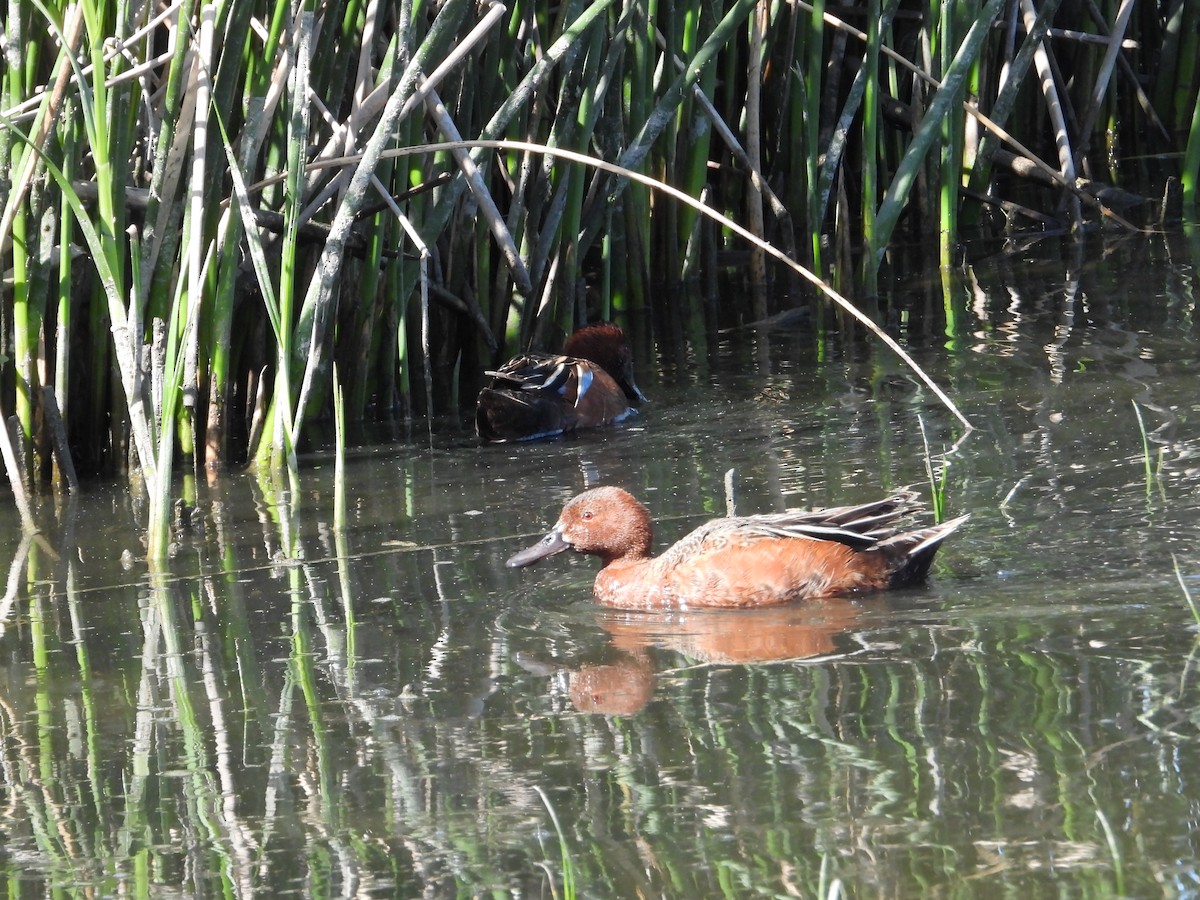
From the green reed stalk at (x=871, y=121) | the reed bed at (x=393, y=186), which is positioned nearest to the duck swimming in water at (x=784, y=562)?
the reed bed at (x=393, y=186)

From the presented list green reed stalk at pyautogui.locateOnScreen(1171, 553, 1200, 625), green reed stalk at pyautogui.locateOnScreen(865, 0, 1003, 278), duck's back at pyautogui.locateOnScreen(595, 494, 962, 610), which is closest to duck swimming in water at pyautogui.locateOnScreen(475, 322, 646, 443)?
green reed stalk at pyautogui.locateOnScreen(865, 0, 1003, 278)

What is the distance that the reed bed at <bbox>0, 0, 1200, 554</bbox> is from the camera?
17.9 ft

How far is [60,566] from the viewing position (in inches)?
207

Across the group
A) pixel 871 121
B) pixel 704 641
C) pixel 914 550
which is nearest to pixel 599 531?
pixel 704 641

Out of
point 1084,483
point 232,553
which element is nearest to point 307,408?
point 232,553

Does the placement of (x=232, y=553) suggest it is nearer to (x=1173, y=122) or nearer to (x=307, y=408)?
(x=307, y=408)

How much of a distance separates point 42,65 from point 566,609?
116 inches

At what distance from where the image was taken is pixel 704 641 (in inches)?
164

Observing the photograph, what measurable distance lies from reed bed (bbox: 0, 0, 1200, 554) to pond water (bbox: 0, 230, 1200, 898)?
1.88 feet

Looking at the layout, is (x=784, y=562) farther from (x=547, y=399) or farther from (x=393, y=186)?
(x=393, y=186)

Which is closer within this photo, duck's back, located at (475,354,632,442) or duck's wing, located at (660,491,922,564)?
duck's wing, located at (660,491,922,564)

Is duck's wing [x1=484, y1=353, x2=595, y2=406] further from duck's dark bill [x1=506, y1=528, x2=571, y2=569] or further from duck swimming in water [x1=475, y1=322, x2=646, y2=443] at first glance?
duck's dark bill [x1=506, y1=528, x2=571, y2=569]

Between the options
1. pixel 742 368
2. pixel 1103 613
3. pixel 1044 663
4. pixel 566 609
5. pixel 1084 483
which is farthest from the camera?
pixel 742 368

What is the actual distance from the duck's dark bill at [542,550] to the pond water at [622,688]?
7 centimetres
